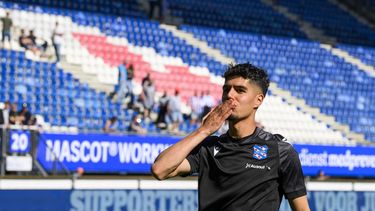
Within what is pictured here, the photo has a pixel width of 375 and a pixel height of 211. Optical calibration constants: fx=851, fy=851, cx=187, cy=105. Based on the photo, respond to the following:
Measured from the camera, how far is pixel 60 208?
40.0ft

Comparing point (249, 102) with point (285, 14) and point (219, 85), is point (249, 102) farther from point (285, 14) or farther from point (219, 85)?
point (285, 14)

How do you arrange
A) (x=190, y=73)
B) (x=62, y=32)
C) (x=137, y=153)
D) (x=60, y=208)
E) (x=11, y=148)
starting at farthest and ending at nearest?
(x=190, y=73) < (x=62, y=32) < (x=137, y=153) < (x=11, y=148) < (x=60, y=208)

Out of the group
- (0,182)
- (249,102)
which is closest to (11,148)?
(0,182)

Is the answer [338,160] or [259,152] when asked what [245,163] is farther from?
[338,160]

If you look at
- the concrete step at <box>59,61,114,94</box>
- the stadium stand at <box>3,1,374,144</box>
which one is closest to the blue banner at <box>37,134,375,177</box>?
the stadium stand at <box>3,1,374,144</box>

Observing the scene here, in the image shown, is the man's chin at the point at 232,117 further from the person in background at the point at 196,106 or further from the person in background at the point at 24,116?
the person in background at the point at 196,106

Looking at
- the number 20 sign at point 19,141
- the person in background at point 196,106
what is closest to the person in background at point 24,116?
the number 20 sign at point 19,141

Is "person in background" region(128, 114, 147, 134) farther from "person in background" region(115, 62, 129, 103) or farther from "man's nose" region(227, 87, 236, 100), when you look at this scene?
"man's nose" region(227, 87, 236, 100)

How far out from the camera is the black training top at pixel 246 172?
483 centimetres

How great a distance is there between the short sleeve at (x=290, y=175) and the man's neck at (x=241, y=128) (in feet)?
0.75

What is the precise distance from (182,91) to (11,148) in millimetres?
8789

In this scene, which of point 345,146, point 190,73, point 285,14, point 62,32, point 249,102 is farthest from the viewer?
point 285,14

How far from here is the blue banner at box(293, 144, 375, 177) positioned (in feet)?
63.5

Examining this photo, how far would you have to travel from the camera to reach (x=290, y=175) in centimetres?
493
